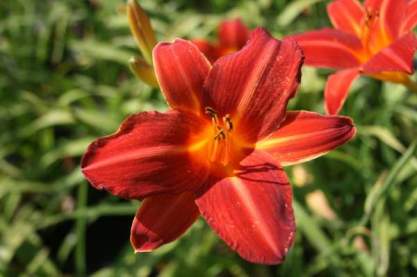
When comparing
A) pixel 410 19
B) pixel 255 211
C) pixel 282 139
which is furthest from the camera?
pixel 410 19

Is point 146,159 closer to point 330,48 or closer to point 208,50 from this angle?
point 330,48

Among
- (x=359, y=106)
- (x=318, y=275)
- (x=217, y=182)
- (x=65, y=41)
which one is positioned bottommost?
(x=318, y=275)

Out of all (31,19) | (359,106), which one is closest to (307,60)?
(359,106)

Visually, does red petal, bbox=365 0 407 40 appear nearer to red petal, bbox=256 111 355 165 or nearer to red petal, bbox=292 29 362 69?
red petal, bbox=292 29 362 69

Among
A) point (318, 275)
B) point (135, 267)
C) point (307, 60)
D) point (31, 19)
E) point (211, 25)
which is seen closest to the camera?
point (307, 60)

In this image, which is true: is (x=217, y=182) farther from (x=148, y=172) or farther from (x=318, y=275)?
(x=318, y=275)

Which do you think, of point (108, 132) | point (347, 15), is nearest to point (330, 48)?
point (347, 15)

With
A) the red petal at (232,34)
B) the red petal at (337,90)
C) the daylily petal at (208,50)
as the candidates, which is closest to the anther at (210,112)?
the red petal at (337,90)
